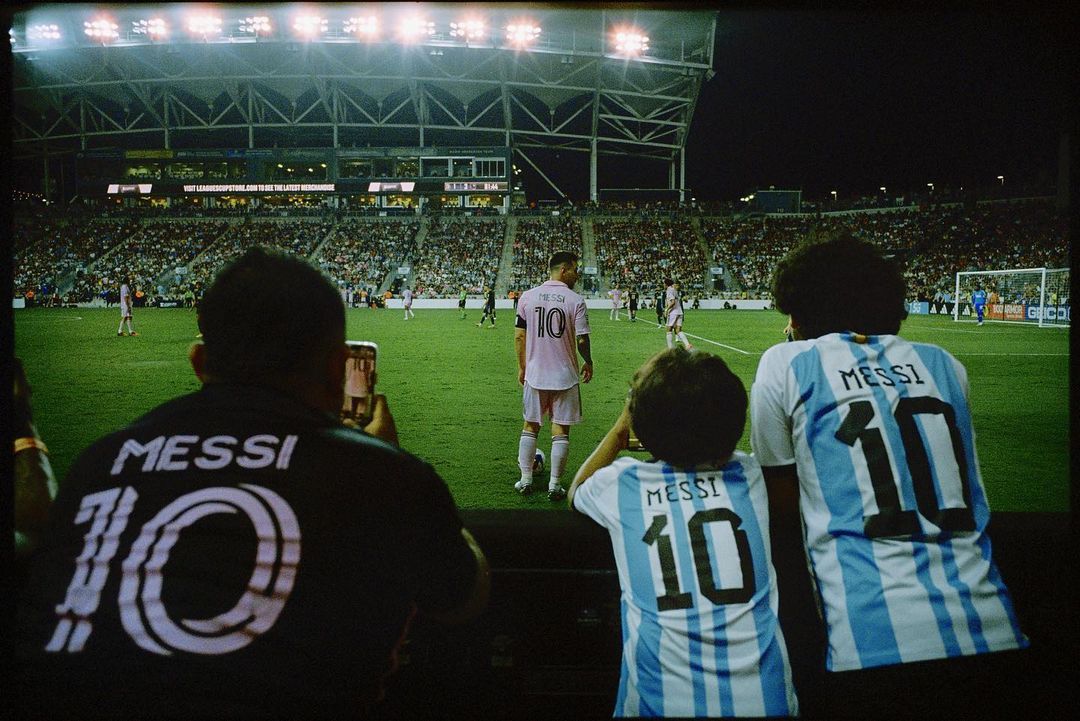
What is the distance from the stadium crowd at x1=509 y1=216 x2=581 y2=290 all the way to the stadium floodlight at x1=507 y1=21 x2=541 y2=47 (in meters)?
14.0

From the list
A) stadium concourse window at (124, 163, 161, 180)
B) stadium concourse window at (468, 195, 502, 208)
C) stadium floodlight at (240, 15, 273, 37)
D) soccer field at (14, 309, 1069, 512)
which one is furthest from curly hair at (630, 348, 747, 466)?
stadium concourse window at (124, 163, 161, 180)

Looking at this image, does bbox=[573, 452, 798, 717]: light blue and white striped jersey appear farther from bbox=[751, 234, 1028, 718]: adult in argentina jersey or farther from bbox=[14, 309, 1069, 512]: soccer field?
bbox=[14, 309, 1069, 512]: soccer field

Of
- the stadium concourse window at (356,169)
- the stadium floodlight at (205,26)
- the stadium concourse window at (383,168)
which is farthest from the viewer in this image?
the stadium concourse window at (383,168)

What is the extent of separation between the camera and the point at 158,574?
3.71 feet

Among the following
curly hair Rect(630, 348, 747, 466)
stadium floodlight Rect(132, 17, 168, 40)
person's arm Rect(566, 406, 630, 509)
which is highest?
stadium floodlight Rect(132, 17, 168, 40)

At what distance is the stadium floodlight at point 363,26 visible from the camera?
4012 cm

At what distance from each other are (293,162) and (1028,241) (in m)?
55.6

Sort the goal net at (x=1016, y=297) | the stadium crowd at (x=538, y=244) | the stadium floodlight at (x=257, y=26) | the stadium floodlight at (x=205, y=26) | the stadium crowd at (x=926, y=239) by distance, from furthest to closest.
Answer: the stadium crowd at (x=538, y=244) < the stadium crowd at (x=926, y=239) < the stadium floodlight at (x=257, y=26) < the stadium floodlight at (x=205, y=26) < the goal net at (x=1016, y=297)

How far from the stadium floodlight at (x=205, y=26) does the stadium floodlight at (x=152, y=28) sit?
7.45ft

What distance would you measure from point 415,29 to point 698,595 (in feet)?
147

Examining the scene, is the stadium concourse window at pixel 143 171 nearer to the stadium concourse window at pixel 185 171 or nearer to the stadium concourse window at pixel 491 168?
the stadium concourse window at pixel 185 171

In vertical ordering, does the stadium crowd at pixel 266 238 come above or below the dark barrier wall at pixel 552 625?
above

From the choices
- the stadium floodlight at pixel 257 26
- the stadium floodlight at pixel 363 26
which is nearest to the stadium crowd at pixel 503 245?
the stadium floodlight at pixel 257 26

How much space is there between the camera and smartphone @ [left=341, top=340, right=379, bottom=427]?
1.77m
